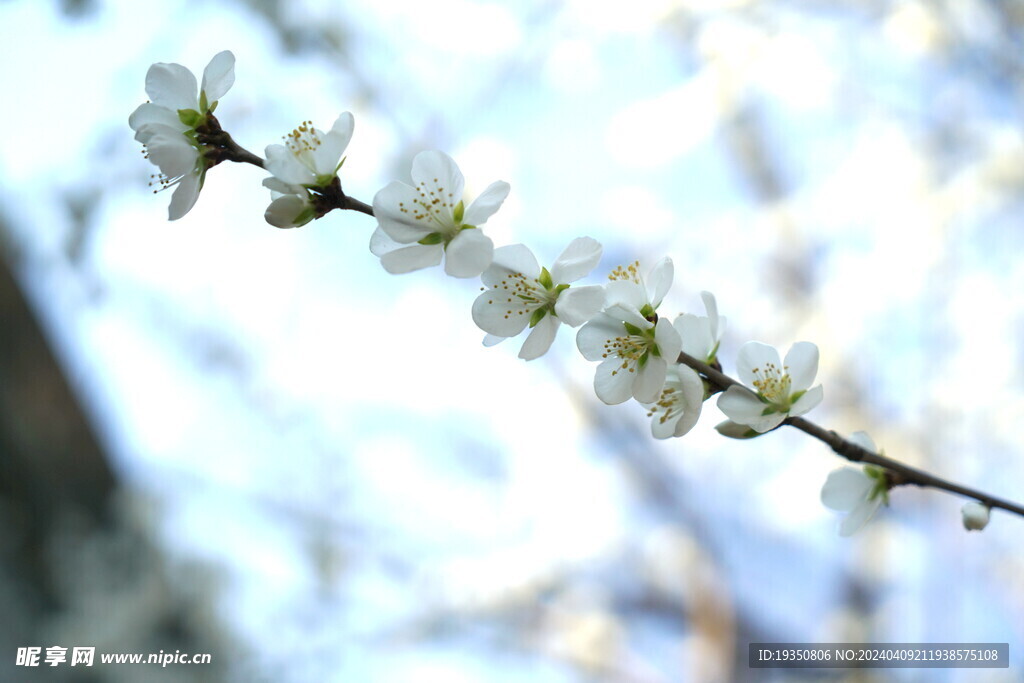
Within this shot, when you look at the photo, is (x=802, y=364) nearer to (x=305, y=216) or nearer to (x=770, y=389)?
(x=770, y=389)

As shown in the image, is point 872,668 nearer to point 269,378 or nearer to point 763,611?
point 763,611

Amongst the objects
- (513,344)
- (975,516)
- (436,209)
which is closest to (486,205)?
(436,209)

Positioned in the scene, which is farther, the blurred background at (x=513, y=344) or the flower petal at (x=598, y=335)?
the blurred background at (x=513, y=344)

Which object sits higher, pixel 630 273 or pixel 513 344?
pixel 513 344

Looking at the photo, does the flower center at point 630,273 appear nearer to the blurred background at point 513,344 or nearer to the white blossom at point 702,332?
the white blossom at point 702,332

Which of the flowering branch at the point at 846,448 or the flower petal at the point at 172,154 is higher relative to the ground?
the flower petal at the point at 172,154

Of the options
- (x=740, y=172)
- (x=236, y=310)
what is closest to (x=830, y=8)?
(x=740, y=172)

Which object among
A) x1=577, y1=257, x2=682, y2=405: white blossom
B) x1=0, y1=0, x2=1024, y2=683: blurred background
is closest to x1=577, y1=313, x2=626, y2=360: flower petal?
x1=577, y1=257, x2=682, y2=405: white blossom

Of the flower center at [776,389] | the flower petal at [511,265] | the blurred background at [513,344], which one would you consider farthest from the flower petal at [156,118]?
the blurred background at [513,344]
